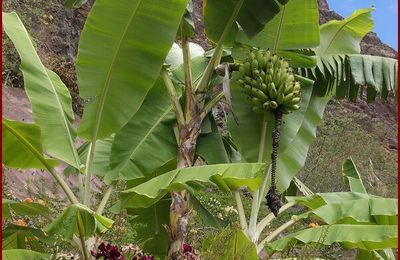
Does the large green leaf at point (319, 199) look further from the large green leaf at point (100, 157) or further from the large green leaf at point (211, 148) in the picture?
the large green leaf at point (100, 157)

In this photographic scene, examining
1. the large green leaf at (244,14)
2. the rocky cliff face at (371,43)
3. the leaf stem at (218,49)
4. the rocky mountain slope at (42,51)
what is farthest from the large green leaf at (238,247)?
the rocky cliff face at (371,43)

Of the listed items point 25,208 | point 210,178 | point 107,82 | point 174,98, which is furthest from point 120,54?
point 25,208

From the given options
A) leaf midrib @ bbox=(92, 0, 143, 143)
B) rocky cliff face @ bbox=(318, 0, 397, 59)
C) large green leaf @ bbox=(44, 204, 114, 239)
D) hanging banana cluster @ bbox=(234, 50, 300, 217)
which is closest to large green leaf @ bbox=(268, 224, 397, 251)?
hanging banana cluster @ bbox=(234, 50, 300, 217)

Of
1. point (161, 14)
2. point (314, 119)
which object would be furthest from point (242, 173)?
point (314, 119)

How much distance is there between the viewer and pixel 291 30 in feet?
14.2

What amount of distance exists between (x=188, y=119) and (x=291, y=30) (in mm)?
1027

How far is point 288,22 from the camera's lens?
4328 millimetres

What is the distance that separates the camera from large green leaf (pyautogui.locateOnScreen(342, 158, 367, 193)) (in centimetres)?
543

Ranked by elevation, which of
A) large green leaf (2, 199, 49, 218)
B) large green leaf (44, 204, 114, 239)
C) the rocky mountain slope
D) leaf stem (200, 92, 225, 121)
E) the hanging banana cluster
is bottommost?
the rocky mountain slope

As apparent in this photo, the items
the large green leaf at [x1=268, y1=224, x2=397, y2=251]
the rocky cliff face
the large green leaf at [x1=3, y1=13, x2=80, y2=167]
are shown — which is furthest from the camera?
the rocky cliff face

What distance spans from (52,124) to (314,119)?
2.10 metres

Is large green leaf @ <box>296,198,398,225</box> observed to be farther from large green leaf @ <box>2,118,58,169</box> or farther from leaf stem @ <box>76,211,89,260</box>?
large green leaf @ <box>2,118,58,169</box>

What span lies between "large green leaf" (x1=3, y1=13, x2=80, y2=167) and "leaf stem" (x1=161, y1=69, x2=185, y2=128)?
718 millimetres

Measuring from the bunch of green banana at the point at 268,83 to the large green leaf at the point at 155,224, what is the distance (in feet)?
4.14
